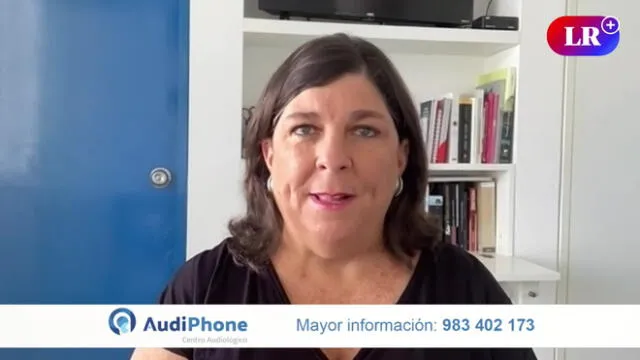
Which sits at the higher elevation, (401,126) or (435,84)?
(435,84)

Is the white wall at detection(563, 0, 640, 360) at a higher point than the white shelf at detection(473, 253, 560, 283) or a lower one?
higher

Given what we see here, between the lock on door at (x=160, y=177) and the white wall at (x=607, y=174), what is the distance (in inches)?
34.9

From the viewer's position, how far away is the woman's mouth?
0.79m

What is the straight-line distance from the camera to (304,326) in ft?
2.66

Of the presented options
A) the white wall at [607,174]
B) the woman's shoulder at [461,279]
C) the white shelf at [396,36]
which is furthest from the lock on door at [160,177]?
the white wall at [607,174]

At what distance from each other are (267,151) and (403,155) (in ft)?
0.61

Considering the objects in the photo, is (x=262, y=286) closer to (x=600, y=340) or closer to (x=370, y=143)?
(x=370, y=143)

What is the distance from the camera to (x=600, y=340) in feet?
2.92

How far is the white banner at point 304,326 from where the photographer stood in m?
0.79

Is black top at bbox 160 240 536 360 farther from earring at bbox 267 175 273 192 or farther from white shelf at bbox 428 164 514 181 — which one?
white shelf at bbox 428 164 514 181

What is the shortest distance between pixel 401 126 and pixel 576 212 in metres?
0.74

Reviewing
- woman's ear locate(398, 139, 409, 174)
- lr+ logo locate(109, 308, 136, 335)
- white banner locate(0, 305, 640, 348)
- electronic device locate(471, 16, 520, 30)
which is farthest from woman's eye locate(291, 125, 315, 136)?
electronic device locate(471, 16, 520, 30)

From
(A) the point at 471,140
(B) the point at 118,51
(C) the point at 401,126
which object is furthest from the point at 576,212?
(B) the point at 118,51

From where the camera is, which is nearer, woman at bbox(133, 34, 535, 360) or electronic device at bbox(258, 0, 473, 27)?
woman at bbox(133, 34, 535, 360)
